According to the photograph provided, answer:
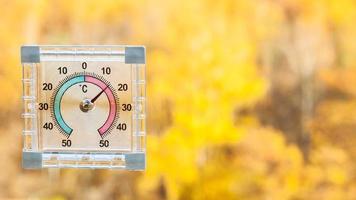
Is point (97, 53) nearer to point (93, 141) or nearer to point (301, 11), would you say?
point (93, 141)

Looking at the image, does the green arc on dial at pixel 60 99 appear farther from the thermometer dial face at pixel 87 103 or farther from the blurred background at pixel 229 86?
the blurred background at pixel 229 86

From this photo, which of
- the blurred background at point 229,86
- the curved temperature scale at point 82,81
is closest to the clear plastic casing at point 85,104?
the curved temperature scale at point 82,81

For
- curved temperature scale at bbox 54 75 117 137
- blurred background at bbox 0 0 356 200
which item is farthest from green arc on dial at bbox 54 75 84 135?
blurred background at bbox 0 0 356 200

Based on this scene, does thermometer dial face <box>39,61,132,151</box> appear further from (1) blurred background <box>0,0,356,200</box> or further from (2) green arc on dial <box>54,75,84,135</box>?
(1) blurred background <box>0,0,356,200</box>

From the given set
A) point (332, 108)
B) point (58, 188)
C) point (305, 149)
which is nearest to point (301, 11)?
point (332, 108)

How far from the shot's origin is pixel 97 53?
5.21 feet

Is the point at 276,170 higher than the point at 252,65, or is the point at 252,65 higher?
the point at 252,65

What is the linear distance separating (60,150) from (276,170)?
1440 mm

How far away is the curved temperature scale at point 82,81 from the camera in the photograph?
5.20ft

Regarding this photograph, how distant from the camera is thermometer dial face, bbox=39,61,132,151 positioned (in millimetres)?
1587

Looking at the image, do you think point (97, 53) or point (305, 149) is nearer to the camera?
point (97, 53)

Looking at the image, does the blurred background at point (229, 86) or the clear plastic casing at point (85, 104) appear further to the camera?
the blurred background at point (229, 86)

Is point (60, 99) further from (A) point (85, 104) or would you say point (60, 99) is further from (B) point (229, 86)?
(B) point (229, 86)

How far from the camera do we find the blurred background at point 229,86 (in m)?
2.75
